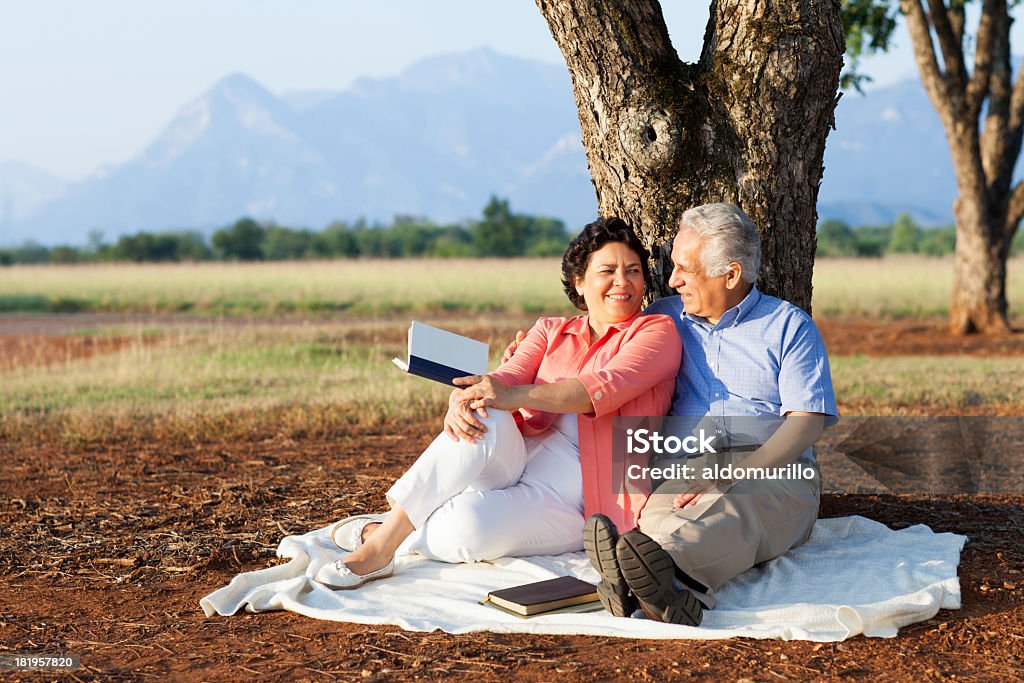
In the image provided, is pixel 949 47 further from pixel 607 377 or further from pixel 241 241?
pixel 241 241

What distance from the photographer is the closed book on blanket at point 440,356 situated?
166 inches

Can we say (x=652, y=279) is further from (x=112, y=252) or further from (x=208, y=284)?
(x=112, y=252)

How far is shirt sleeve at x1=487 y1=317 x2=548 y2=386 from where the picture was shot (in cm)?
461

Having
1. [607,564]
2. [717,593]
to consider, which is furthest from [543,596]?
[717,593]

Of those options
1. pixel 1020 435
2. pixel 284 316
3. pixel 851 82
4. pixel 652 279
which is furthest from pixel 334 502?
pixel 284 316

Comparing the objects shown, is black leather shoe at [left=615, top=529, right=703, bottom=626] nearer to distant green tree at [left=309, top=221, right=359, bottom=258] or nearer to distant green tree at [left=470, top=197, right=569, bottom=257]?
distant green tree at [left=470, top=197, right=569, bottom=257]

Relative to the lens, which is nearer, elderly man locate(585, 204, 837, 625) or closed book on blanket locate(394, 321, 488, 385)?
elderly man locate(585, 204, 837, 625)

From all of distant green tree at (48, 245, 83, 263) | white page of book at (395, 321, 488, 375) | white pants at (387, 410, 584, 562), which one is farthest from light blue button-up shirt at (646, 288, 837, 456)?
distant green tree at (48, 245, 83, 263)

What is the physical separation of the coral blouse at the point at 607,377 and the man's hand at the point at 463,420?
0.34 meters

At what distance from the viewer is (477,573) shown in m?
4.39

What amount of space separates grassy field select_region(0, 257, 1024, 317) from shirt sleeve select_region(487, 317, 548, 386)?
14.5 m

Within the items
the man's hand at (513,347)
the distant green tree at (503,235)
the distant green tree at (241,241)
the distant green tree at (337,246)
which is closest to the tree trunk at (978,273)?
the man's hand at (513,347)

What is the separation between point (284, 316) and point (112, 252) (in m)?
41.6

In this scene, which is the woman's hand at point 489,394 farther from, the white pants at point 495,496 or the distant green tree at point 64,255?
the distant green tree at point 64,255
